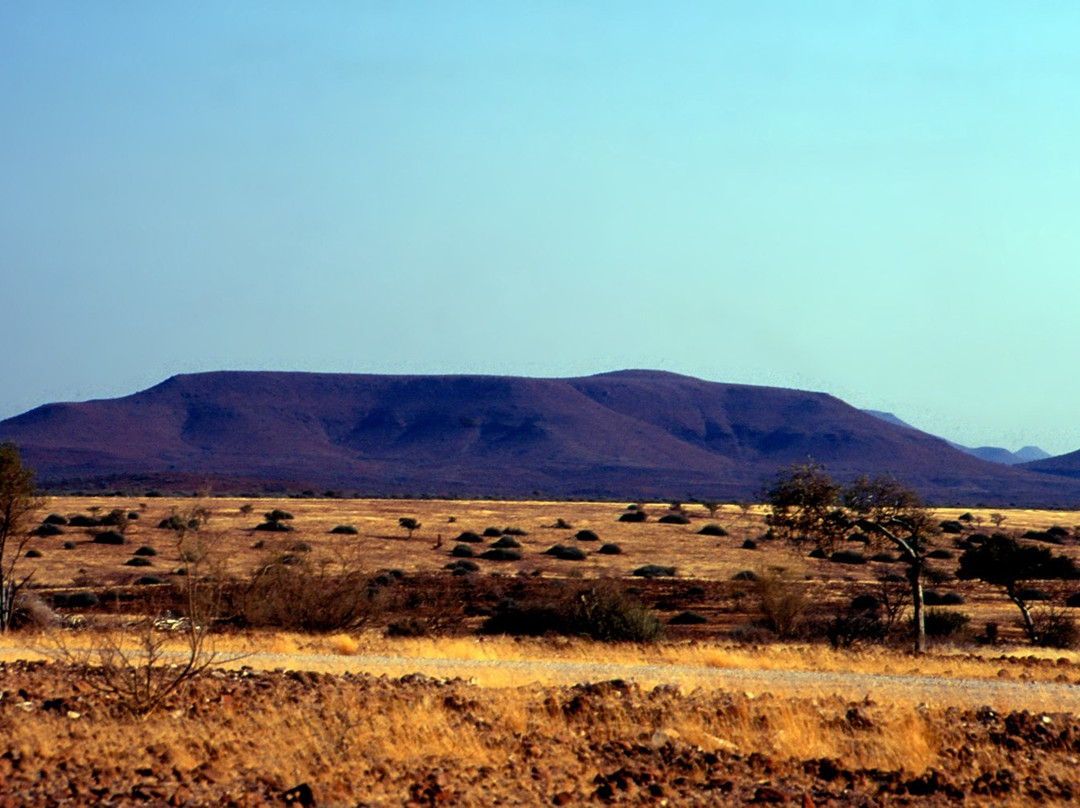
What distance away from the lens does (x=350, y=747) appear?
10.4 meters

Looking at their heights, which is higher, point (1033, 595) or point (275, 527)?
point (275, 527)

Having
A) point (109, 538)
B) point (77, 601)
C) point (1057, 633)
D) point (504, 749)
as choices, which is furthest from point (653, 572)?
point (504, 749)

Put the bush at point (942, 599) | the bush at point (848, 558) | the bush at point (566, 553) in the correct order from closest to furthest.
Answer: the bush at point (942, 599), the bush at point (566, 553), the bush at point (848, 558)

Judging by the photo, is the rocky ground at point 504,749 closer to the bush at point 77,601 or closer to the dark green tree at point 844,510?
the dark green tree at point 844,510

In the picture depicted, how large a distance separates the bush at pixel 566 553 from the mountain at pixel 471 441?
81942mm

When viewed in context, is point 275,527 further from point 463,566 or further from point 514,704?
point 514,704

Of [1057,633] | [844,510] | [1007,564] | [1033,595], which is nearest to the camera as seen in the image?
[844,510]

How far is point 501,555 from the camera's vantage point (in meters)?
50.0

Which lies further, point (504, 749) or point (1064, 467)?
point (1064, 467)

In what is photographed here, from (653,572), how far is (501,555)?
7.83 m

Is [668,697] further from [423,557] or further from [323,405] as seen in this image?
[323,405]

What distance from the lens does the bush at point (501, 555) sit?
49.7m

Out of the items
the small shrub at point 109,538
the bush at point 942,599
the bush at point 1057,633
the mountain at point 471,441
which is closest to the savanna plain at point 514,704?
the bush at point 1057,633

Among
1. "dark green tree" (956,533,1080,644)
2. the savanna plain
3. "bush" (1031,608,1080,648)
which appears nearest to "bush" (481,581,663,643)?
the savanna plain
